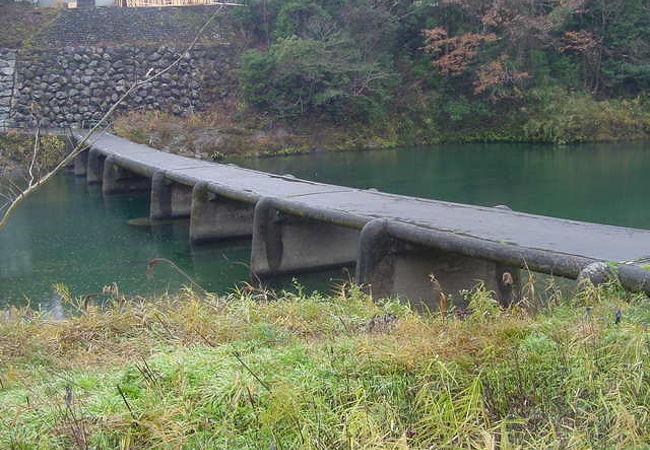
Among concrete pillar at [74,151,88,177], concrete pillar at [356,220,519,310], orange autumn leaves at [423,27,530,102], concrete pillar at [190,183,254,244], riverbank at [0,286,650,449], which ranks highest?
orange autumn leaves at [423,27,530,102]

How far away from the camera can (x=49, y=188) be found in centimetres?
2161

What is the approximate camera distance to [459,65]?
105ft

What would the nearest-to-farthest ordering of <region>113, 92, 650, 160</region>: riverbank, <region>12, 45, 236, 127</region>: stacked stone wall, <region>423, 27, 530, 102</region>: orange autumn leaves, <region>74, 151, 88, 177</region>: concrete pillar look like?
<region>74, 151, 88, 177</region>: concrete pillar
<region>113, 92, 650, 160</region>: riverbank
<region>12, 45, 236, 127</region>: stacked stone wall
<region>423, 27, 530, 102</region>: orange autumn leaves

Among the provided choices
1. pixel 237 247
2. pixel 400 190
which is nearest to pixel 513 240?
pixel 237 247

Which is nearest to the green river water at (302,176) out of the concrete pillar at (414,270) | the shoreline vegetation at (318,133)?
the shoreline vegetation at (318,133)

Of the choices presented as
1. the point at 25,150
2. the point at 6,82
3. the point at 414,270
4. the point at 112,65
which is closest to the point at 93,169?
the point at 25,150

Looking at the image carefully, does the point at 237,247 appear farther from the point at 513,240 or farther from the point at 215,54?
the point at 215,54

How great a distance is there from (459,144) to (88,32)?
52.0 feet

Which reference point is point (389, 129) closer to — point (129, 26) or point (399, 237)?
point (129, 26)

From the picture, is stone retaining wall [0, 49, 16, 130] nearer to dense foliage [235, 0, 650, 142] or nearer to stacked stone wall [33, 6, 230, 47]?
stacked stone wall [33, 6, 230, 47]

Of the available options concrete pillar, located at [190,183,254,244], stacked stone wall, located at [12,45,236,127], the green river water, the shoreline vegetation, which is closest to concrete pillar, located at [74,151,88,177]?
the green river water

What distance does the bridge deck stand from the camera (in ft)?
23.3

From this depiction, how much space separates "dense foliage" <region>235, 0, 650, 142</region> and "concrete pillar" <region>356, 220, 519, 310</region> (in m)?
20.4

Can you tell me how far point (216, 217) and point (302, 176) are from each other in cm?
837
